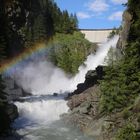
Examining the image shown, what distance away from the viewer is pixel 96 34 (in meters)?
125

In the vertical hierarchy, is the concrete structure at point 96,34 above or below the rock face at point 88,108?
above

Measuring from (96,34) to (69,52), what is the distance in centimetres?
2972

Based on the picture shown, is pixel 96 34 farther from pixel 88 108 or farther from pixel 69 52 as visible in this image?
pixel 88 108

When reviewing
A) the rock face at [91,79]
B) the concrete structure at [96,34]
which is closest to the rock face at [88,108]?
the rock face at [91,79]

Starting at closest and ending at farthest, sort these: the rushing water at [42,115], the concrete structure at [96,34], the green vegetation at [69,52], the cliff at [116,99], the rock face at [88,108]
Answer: the cliff at [116,99] < the rushing water at [42,115] < the rock face at [88,108] < the green vegetation at [69,52] < the concrete structure at [96,34]

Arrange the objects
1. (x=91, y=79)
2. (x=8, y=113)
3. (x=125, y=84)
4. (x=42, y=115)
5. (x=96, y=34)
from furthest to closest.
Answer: (x=96, y=34) → (x=91, y=79) → (x=42, y=115) → (x=8, y=113) → (x=125, y=84)

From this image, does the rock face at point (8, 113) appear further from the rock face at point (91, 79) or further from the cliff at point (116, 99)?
the rock face at point (91, 79)

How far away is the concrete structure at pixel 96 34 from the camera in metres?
123

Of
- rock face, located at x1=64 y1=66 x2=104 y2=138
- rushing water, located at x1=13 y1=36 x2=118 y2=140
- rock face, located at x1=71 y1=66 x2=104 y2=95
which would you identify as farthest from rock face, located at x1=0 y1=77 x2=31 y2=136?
rock face, located at x1=71 y1=66 x2=104 y2=95

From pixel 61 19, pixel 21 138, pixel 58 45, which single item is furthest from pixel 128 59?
pixel 61 19

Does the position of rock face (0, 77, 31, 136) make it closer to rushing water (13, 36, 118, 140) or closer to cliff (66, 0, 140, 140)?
rushing water (13, 36, 118, 140)

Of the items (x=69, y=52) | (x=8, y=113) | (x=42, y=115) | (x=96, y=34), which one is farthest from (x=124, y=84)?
(x=96, y=34)

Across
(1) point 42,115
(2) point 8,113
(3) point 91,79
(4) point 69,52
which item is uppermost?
(4) point 69,52

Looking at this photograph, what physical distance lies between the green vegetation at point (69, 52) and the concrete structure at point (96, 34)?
20788mm
